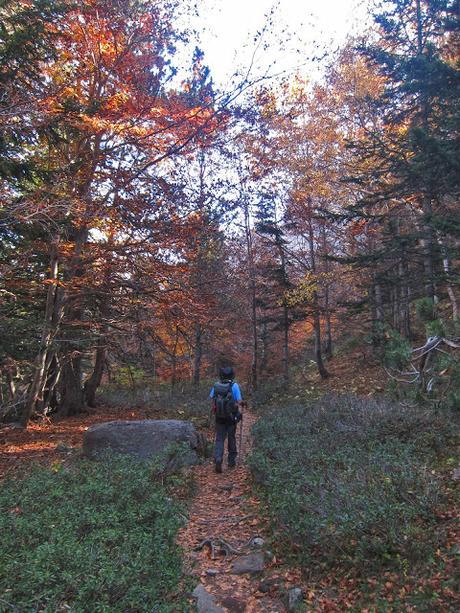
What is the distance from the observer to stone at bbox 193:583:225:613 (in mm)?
3799

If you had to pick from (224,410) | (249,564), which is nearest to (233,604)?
(249,564)

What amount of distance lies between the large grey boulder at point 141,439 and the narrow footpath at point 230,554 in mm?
975

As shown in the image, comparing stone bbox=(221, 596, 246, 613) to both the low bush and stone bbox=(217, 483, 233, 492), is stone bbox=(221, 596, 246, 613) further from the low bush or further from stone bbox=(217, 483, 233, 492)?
stone bbox=(217, 483, 233, 492)

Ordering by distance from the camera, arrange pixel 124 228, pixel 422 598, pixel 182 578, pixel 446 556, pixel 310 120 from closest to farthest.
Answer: pixel 422 598
pixel 446 556
pixel 182 578
pixel 124 228
pixel 310 120

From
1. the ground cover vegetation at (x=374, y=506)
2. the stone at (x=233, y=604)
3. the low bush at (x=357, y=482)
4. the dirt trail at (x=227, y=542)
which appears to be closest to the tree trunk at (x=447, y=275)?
the low bush at (x=357, y=482)

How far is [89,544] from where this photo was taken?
3.96 metres

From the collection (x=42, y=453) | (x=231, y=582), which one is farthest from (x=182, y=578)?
(x=42, y=453)

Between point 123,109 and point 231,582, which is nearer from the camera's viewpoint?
point 231,582

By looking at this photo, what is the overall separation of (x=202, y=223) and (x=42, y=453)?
663 cm

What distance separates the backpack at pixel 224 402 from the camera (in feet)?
26.8

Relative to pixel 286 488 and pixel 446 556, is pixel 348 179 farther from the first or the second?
pixel 446 556

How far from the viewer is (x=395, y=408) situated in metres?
7.90

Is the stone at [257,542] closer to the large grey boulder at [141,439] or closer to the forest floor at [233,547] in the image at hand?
the forest floor at [233,547]

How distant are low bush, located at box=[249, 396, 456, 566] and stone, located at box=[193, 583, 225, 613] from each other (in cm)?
100
